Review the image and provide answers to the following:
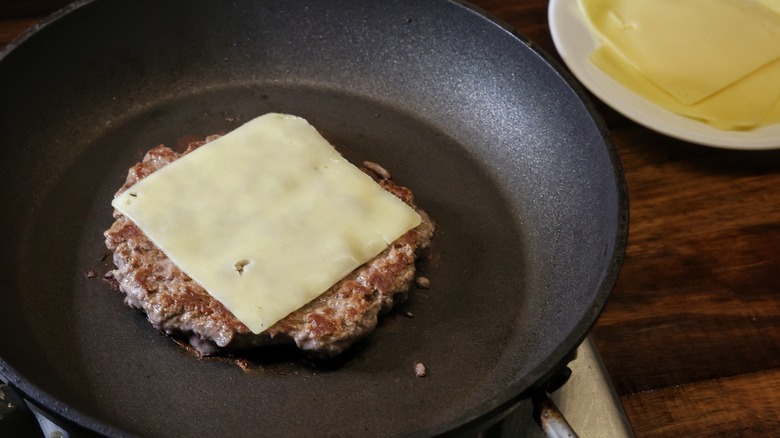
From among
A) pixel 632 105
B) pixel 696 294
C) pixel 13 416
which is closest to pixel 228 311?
pixel 13 416

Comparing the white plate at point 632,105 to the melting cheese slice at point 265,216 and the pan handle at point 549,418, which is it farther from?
the pan handle at point 549,418

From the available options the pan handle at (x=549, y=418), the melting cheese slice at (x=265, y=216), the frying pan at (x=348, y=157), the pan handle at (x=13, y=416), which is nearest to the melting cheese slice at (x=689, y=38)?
the frying pan at (x=348, y=157)

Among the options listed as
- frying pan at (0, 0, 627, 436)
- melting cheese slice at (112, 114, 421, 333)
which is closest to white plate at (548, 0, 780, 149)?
frying pan at (0, 0, 627, 436)

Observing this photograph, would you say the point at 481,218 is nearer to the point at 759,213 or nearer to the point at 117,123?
the point at 759,213

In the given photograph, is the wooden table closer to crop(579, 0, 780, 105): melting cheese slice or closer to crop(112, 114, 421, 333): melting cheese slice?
crop(579, 0, 780, 105): melting cheese slice

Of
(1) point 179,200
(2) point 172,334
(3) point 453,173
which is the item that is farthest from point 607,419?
(1) point 179,200
